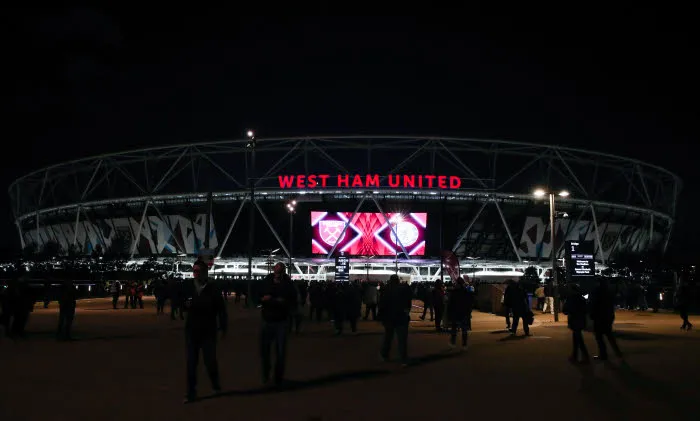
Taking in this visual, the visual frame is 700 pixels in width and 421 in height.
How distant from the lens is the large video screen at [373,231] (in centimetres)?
7331

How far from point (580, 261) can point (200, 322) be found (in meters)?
18.9

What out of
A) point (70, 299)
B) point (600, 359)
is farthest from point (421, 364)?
point (70, 299)

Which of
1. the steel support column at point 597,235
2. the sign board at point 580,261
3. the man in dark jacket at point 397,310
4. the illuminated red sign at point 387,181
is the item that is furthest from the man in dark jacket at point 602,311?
the steel support column at point 597,235

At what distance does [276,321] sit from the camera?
9734 mm

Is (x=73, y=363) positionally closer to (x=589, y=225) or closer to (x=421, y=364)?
(x=421, y=364)

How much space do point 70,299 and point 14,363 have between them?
452 centimetres

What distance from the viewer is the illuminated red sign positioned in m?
69.2

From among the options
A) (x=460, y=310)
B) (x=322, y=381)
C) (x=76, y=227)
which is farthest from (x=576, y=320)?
(x=76, y=227)

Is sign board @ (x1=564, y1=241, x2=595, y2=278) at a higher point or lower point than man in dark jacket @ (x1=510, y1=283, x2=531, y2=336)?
higher

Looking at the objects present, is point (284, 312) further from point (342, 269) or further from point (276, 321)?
point (342, 269)

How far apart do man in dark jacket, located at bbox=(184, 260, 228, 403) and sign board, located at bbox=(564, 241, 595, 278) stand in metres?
18.1

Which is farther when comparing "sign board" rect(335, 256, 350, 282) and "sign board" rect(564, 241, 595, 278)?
"sign board" rect(335, 256, 350, 282)

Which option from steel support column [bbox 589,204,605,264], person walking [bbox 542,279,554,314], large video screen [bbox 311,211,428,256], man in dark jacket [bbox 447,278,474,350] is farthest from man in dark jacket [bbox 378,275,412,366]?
steel support column [bbox 589,204,605,264]

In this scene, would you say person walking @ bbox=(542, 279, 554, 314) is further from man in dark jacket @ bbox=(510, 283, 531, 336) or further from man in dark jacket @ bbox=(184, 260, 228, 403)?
man in dark jacket @ bbox=(184, 260, 228, 403)
